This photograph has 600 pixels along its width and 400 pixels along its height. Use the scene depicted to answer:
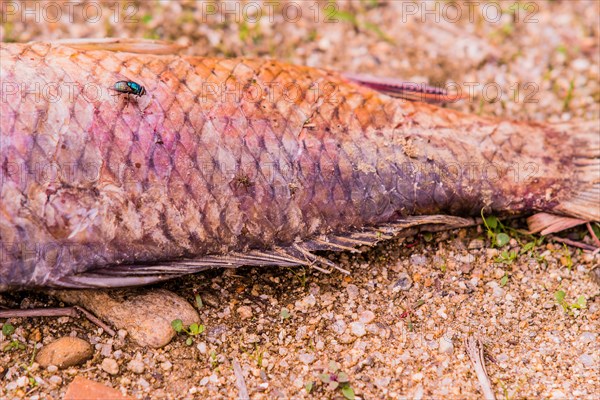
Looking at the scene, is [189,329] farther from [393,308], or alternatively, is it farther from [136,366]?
[393,308]

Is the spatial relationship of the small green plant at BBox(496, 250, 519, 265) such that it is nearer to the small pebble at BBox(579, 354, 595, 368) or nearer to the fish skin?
the fish skin

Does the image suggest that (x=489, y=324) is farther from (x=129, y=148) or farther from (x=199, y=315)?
(x=129, y=148)

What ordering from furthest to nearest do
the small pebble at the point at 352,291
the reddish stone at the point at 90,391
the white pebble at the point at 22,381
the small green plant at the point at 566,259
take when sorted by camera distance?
the small green plant at the point at 566,259
the small pebble at the point at 352,291
the white pebble at the point at 22,381
the reddish stone at the point at 90,391

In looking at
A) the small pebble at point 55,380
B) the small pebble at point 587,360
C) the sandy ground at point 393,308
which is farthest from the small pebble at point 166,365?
the small pebble at point 587,360

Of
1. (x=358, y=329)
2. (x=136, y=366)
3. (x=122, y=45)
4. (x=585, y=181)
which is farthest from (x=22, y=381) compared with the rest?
(x=585, y=181)

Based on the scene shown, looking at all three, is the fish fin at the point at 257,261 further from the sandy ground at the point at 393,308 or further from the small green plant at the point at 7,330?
the small green plant at the point at 7,330

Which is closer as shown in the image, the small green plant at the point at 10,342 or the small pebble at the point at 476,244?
the small green plant at the point at 10,342
